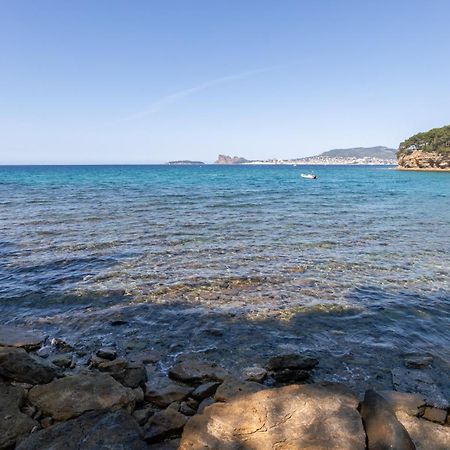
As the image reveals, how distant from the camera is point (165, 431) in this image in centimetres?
441

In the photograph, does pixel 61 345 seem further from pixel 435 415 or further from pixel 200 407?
pixel 435 415

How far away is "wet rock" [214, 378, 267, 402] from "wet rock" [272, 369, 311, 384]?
0.64 meters

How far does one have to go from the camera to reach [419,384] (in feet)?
19.0

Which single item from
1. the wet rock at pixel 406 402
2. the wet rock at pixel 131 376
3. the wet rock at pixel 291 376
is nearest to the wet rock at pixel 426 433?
the wet rock at pixel 406 402

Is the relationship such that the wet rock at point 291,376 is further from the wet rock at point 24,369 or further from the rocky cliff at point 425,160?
the rocky cliff at point 425,160

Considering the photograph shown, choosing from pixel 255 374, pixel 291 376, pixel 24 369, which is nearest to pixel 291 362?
pixel 291 376

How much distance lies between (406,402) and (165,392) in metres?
3.51

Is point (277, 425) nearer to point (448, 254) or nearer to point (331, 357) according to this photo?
point (331, 357)

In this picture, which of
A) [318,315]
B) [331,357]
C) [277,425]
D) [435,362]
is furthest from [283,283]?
[277,425]

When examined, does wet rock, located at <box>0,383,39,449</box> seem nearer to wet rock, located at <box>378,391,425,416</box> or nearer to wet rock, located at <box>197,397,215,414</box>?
wet rock, located at <box>197,397,215,414</box>

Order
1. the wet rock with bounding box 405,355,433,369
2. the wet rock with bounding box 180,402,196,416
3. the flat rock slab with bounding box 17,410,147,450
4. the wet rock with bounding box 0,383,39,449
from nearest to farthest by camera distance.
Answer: the flat rock slab with bounding box 17,410,147,450 < the wet rock with bounding box 0,383,39,449 < the wet rock with bounding box 180,402,196,416 < the wet rock with bounding box 405,355,433,369

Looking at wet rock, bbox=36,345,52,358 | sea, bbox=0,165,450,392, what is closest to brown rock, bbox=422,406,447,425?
sea, bbox=0,165,450,392

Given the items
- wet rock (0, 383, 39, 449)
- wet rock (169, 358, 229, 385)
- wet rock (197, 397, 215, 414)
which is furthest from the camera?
wet rock (169, 358, 229, 385)

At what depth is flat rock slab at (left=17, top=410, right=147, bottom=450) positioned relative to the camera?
3.92 metres
